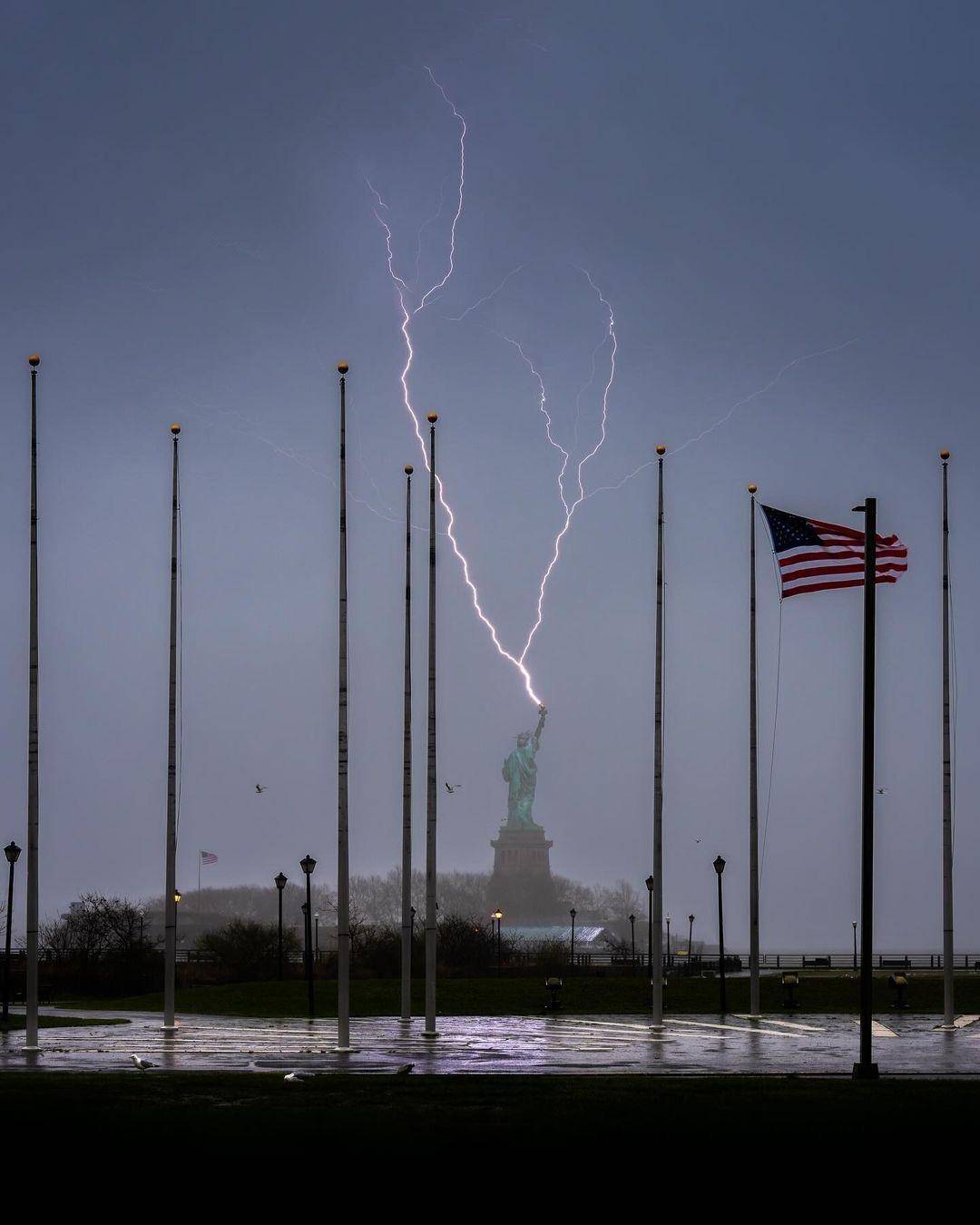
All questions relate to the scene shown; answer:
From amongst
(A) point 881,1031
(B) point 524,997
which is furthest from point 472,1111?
(B) point 524,997

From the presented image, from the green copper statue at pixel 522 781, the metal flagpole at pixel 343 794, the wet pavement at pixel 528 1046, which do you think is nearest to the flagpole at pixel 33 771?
the wet pavement at pixel 528 1046

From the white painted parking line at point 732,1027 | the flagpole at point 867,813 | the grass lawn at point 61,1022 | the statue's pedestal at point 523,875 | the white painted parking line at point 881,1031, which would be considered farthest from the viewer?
the statue's pedestal at point 523,875

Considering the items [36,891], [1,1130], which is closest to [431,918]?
[36,891]

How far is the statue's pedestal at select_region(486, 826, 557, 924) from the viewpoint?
630 feet

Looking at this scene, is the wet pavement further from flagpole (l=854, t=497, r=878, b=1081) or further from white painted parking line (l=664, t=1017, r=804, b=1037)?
flagpole (l=854, t=497, r=878, b=1081)

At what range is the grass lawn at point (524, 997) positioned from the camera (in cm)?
4722

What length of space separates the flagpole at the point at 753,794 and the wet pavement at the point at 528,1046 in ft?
4.54

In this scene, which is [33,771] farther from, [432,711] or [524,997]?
[524,997]

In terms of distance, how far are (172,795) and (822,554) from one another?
599 inches

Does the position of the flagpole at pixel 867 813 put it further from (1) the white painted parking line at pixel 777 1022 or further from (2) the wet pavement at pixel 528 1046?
(1) the white painted parking line at pixel 777 1022

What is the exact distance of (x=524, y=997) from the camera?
166 feet

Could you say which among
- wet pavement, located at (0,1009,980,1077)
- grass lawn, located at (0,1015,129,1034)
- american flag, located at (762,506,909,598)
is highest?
american flag, located at (762,506,909,598)

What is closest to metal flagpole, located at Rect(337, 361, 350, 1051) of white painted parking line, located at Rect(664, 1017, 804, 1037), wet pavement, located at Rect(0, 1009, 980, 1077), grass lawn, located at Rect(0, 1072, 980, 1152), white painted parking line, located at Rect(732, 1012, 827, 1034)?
wet pavement, located at Rect(0, 1009, 980, 1077)

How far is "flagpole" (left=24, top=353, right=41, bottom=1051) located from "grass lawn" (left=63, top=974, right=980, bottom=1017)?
15.8 meters
